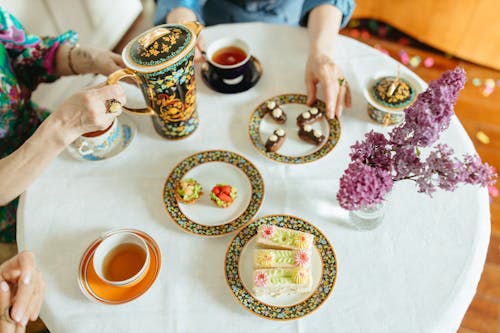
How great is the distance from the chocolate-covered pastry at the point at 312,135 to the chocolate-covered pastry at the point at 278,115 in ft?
0.23

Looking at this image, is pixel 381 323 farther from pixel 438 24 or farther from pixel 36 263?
pixel 438 24

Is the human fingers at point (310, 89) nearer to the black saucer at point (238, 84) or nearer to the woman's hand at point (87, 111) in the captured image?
the black saucer at point (238, 84)

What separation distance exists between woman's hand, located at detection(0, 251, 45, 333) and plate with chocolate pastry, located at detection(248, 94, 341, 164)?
2.03ft

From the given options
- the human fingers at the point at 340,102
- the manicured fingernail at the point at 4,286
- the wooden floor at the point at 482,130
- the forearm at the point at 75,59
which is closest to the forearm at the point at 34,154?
the manicured fingernail at the point at 4,286

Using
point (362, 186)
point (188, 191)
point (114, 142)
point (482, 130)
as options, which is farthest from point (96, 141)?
point (482, 130)

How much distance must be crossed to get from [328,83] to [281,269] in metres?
0.55

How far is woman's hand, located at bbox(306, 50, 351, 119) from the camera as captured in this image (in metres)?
1.15

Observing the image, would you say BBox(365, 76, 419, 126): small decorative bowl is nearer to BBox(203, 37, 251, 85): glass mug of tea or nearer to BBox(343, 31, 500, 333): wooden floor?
BBox(203, 37, 251, 85): glass mug of tea

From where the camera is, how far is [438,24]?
238 cm

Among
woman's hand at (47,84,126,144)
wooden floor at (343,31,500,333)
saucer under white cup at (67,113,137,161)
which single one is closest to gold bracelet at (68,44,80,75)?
saucer under white cup at (67,113,137,161)

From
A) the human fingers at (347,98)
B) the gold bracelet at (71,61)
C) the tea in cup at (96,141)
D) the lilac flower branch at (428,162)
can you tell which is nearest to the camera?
the lilac flower branch at (428,162)

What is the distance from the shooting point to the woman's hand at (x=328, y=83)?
3.77 ft

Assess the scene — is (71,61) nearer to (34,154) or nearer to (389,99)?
(34,154)

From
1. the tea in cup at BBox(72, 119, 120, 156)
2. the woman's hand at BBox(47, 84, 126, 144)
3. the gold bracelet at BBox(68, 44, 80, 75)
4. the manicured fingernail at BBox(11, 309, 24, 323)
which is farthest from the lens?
the gold bracelet at BBox(68, 44, 80, 75)
